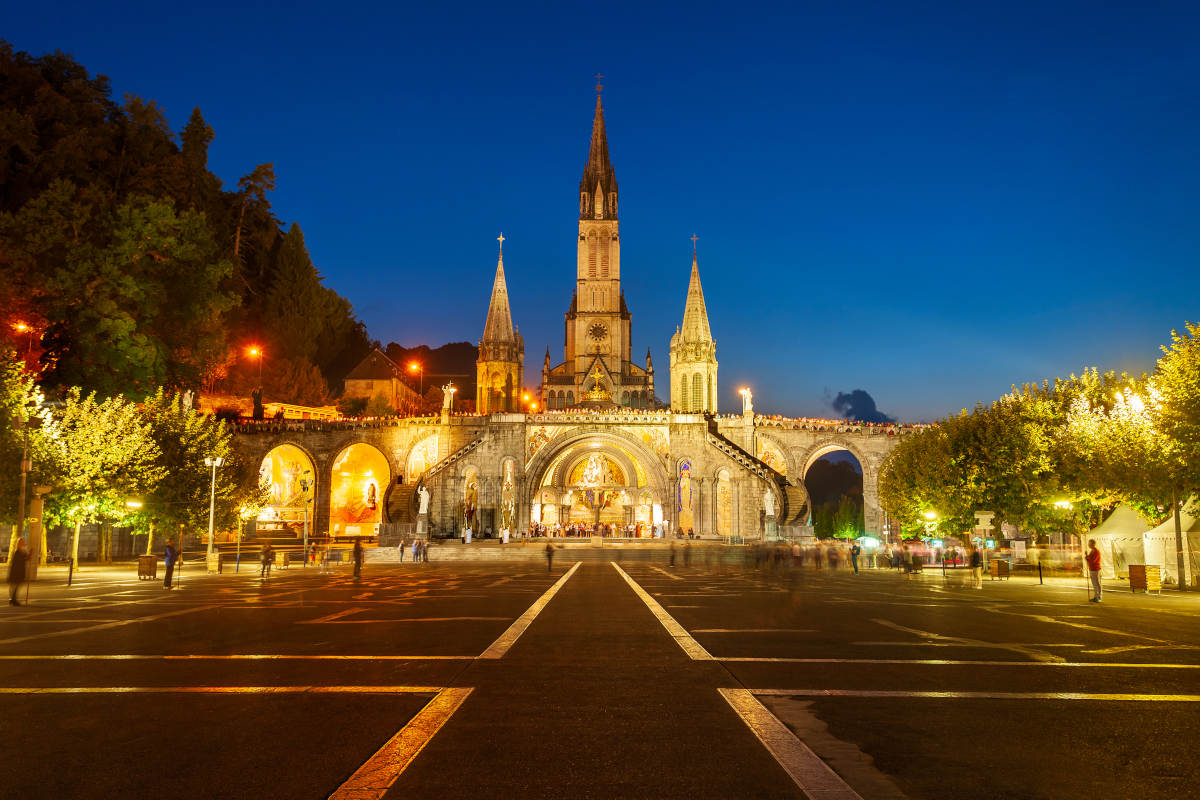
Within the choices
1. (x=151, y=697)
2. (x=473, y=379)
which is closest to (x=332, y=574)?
(x=151, y=697)

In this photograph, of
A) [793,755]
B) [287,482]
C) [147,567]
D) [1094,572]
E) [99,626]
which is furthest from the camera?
[287,482]

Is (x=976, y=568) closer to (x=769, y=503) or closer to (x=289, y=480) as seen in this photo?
(x=769, y=503)

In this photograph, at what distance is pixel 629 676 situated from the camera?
8742 millimetres

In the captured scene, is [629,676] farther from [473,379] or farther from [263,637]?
[473,379]

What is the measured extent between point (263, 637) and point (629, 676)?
6.30 m

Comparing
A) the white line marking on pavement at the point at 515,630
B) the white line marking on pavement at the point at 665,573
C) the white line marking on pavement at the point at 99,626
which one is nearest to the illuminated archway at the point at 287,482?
the white line marking on pavement at the point at 665,573

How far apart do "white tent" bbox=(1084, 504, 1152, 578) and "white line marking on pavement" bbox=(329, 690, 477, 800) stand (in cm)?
2474

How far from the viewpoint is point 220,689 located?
8031 millimetres

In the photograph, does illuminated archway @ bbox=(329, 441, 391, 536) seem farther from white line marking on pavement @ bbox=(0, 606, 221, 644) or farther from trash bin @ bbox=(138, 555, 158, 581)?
white line marking on pavement @ bbox=(0, 606, 221, 644)

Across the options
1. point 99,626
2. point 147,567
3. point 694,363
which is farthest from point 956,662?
point 694,363

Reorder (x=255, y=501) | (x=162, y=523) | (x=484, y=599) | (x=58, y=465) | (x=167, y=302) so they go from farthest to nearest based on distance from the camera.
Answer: (x=167, y=302) → (x=255, y=501) → (x=162, y=523) → (x=58, y=465) → (x=484, y=599)

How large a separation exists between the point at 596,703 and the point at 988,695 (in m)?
3.97

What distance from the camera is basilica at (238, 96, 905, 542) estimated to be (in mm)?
52656

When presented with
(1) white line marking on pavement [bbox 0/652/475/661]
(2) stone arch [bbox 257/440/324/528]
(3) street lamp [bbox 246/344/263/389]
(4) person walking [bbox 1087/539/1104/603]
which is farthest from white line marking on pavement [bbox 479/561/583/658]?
(3) street lamp [bbox 246/344/263/389]
